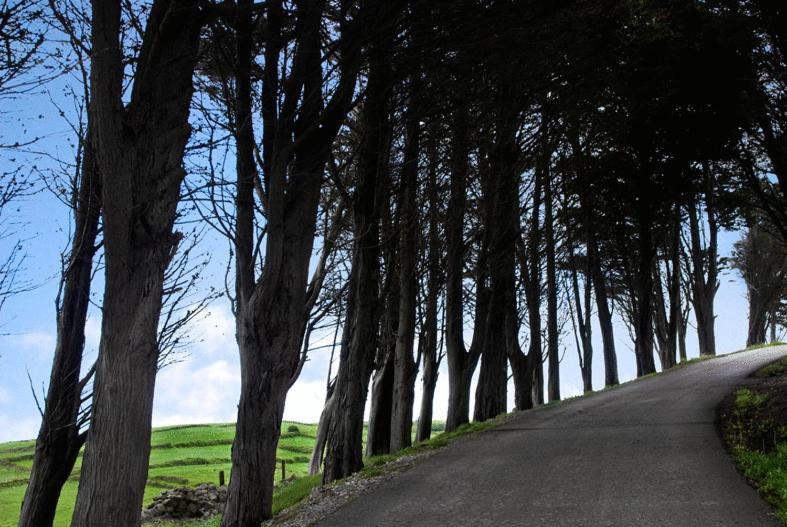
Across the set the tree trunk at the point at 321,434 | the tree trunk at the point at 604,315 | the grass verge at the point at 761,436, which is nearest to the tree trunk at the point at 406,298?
the tree trunk at the point at 321,434

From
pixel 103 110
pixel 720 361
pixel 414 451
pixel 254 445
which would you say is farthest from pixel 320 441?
pixel 720 361

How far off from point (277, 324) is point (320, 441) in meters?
11.0

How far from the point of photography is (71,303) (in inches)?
492

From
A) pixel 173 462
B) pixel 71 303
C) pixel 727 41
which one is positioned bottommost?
pixel 173 462

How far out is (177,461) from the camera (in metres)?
38.2


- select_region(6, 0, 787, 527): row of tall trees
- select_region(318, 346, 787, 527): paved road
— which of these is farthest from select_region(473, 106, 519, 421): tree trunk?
select_region(318, 346, 787, 527): paved road

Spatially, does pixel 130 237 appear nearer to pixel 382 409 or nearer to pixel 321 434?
pixel 382 409

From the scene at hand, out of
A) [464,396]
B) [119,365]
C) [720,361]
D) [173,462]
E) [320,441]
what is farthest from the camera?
[173,462]

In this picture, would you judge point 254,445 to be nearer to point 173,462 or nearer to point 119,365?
point 119,365

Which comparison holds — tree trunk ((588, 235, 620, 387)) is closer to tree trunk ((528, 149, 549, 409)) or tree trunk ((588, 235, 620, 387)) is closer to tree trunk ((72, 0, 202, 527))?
tree trunk ((528, 149, 549, 409))

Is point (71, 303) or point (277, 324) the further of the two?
point (71, 303)

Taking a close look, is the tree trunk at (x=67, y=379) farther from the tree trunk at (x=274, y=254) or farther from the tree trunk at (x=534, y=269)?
the tree trunk at (x=534, y=269)

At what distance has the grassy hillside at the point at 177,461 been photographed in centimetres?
2889

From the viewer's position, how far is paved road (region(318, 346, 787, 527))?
25.1 feet
